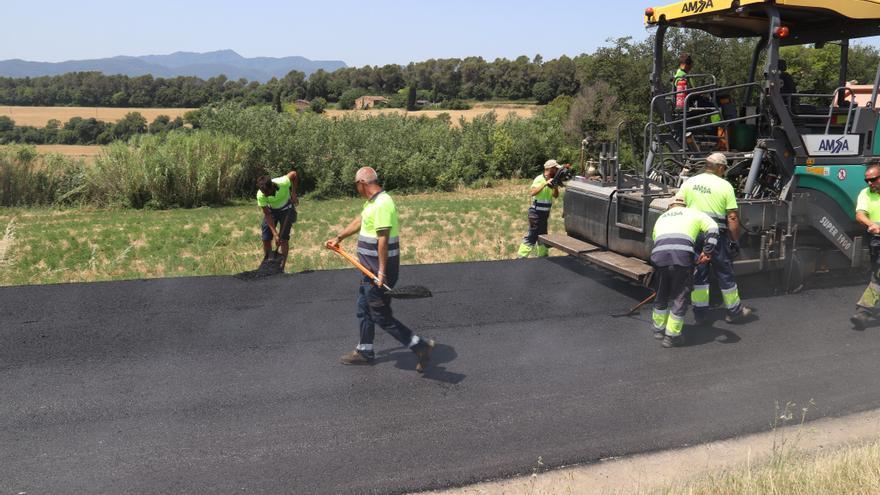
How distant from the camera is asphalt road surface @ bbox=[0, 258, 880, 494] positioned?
439 cm

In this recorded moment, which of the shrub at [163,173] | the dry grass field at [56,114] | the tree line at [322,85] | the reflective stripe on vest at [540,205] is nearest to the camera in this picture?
the reflective stripe on vest at [540,205]

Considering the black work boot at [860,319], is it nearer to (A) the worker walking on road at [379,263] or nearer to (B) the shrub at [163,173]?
(A) the worker walking on road at [379,263]

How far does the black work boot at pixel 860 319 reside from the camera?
693cm

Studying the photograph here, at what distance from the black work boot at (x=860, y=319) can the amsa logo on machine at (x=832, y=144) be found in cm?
182

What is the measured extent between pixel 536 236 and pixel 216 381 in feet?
18.4

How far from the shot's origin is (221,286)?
325 inches

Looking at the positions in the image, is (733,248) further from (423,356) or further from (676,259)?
(423,356)

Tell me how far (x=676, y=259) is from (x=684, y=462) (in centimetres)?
239

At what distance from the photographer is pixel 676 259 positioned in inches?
254

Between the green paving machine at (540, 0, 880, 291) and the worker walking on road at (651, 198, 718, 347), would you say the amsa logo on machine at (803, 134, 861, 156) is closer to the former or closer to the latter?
the green paving machine at (540, 0, 880, 291)

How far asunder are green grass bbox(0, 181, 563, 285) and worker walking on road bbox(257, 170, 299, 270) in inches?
23.0

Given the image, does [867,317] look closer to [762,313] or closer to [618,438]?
[762,313]

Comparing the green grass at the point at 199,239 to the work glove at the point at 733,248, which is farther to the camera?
the green grass at the point at 199,239

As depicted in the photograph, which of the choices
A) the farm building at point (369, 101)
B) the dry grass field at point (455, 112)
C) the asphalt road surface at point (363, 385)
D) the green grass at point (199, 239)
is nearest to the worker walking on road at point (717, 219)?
the asphalt road surface at point (363, 385)
